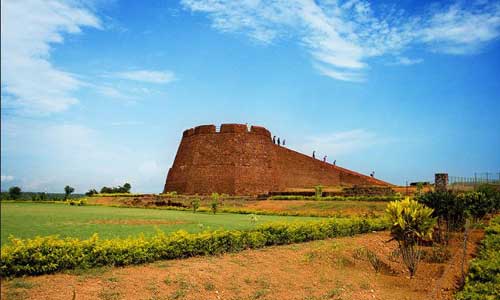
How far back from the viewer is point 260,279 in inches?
187

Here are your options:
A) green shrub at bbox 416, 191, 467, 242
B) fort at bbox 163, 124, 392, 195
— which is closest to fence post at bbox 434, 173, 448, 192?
green shrub at bbox 416, 191, 467, 242

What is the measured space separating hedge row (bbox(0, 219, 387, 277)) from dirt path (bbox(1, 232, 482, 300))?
0.49ft

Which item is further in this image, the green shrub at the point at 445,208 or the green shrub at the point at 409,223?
the green shrub at the point at 445,208

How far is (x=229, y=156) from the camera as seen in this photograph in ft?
78.6

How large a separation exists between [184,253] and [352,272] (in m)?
2.31

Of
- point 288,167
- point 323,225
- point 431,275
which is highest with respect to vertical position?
point 288,167

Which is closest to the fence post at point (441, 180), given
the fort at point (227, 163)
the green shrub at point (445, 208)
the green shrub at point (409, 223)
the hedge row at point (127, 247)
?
the green shrub at point (445, 208)

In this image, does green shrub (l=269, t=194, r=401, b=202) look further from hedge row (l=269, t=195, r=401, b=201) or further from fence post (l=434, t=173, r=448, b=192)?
fence post (l=434, t=173, r=448, b=192)

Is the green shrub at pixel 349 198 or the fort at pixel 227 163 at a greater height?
the fort at pixel 227 163

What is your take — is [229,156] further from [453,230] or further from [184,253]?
[184,253]

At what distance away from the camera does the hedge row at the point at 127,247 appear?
4270 mm

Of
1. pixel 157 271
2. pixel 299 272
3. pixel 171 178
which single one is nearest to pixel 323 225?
pixel 299 272

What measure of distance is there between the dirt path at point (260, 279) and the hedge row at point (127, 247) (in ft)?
0.49

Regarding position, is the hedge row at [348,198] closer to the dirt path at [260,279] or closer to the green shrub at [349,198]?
the green shrub at [349,198]
